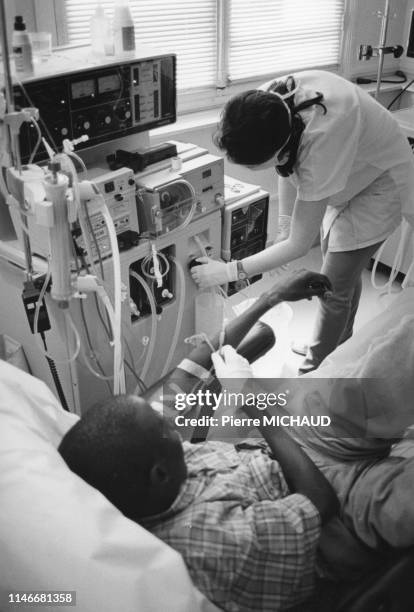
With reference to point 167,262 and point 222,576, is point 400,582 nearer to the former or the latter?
point 222,576

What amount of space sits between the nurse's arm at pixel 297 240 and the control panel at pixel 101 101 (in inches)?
21.1

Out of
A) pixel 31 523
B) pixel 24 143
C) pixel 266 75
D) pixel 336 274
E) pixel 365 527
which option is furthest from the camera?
pixel 266 75

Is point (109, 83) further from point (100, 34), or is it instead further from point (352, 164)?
point (352, 164)

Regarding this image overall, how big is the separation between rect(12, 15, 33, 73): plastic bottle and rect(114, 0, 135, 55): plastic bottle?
36cm

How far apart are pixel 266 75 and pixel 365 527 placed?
8.73 ft

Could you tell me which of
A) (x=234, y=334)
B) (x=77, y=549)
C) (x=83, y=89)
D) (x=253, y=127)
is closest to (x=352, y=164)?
(x=253, y=127)

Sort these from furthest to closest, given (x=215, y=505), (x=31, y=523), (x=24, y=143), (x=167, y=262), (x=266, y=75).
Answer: (x=266, y=75) → (x=167, y=262) → (x=24, y=143) → (x=215, y=505) → (x=31, y=523)

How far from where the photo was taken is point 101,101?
6.06 ft

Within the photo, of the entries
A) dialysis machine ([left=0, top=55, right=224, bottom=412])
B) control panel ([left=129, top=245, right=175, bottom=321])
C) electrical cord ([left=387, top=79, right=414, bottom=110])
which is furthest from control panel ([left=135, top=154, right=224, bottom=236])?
electrical cord ([left=387, top=79, right=414, bottom=110])

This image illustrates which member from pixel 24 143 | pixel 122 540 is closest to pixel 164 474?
pixel 122 540

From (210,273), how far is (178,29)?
1.36m

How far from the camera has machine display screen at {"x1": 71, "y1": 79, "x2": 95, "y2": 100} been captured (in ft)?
5.79

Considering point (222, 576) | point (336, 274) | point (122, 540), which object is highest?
point (122, 540)

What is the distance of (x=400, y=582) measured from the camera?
1013 mm
